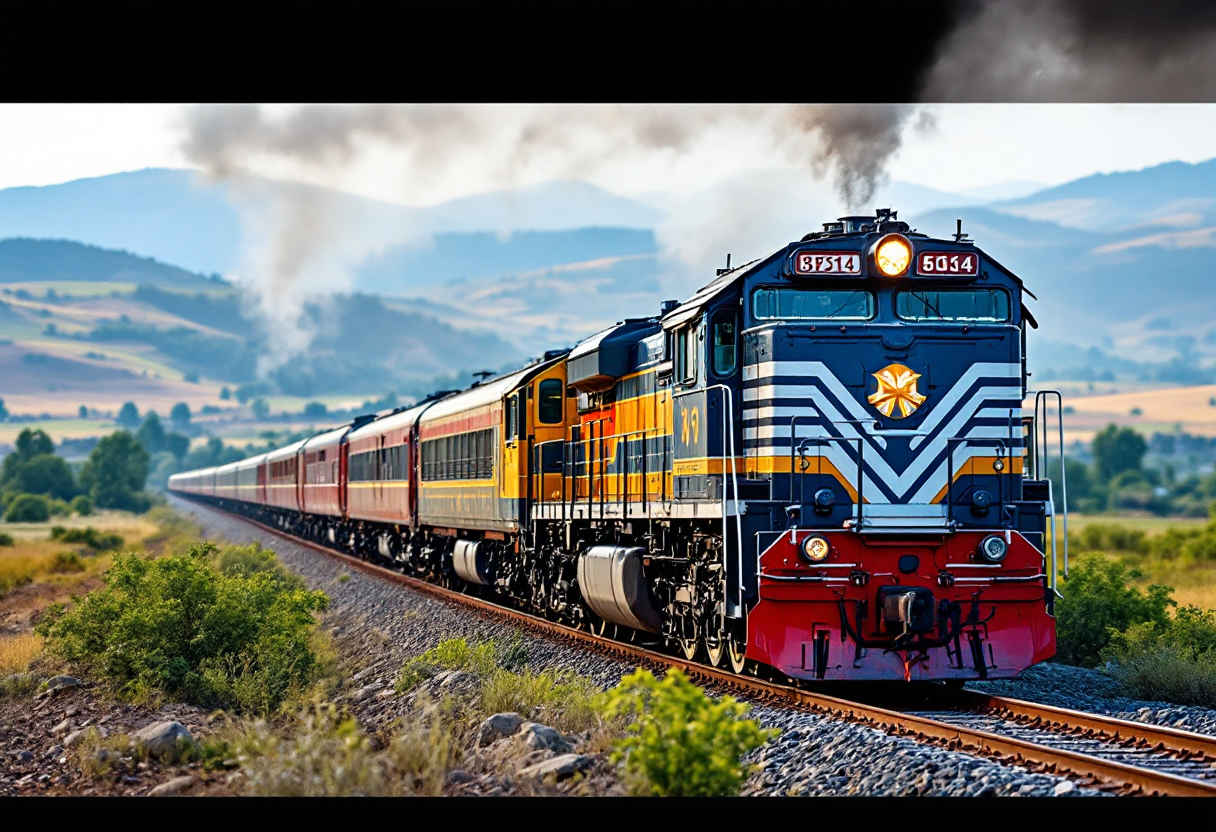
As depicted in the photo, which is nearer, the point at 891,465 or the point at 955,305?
the point at 891,465

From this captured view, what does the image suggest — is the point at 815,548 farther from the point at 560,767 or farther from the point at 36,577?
the point at 36,577

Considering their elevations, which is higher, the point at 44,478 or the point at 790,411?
the point at 44,478

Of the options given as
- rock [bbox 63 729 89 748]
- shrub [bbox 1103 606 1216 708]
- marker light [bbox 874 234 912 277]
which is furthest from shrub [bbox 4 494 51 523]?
marker light [bbox 874 234 912 277]

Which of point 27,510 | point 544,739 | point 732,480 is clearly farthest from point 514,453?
point 27,510

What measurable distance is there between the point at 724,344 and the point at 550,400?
7445 millimetres

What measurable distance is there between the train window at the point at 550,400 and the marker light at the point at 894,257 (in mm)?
8311

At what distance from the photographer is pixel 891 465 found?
12.3 meters

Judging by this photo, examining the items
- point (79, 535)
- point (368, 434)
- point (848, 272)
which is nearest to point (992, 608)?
point (848, 272)

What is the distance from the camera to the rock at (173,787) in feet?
31.3

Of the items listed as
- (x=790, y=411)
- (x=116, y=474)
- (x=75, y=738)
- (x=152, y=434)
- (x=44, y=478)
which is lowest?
(x=75, y=738)

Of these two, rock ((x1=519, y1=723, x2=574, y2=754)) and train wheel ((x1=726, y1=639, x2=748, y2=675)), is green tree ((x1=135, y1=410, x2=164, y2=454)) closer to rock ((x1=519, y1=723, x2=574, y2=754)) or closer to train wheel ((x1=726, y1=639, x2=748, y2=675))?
train wheel ((x1=726, y1=639, x2=748, y2=675))

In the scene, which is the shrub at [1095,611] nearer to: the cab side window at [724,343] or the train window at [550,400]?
the cab side window at [724,343]

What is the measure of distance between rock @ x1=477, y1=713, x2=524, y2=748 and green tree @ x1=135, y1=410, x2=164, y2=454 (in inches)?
7394

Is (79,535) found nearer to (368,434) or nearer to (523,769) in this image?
(368,434)
